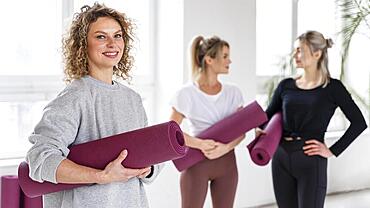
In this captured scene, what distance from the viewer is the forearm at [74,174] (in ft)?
6.07

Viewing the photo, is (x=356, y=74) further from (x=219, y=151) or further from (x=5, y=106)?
(x=5, y=106)

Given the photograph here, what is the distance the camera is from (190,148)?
3.49 m

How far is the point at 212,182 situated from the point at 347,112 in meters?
0.87

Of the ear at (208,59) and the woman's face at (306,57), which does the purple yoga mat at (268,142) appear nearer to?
the woman's face at (306,57)

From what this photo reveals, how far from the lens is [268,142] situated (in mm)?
3555

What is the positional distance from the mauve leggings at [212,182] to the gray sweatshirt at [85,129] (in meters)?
1.45

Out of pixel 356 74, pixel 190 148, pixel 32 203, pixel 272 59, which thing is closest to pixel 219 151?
pixel 190 148

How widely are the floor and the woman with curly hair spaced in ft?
12.1

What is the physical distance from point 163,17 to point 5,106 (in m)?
1.40

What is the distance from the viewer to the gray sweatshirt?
73.8 inches

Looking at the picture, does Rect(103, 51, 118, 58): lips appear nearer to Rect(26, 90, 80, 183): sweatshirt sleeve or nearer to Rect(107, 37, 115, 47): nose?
Rect(107, 37, 115, 47): nose

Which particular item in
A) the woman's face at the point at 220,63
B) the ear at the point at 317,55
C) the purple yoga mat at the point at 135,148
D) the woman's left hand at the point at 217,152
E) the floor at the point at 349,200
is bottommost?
the floor at the point at 349,200

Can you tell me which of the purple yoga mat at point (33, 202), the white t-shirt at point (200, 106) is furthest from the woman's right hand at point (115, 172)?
the white t-shirt at point (200, 106)

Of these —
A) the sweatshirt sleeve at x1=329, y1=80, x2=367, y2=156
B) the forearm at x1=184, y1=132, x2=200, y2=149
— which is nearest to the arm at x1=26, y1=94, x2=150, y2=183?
the forearm at x1=184, y1=132, x2=200, y2=149
